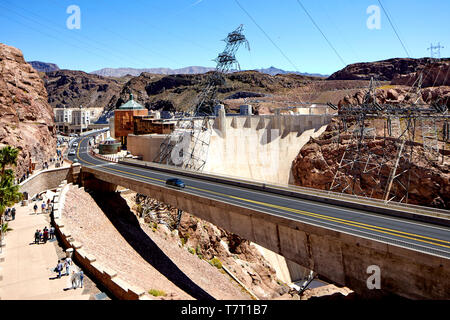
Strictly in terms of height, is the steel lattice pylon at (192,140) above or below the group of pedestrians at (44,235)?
above

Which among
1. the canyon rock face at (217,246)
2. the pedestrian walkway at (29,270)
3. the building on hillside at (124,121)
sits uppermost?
the building on hillside at (124,121)

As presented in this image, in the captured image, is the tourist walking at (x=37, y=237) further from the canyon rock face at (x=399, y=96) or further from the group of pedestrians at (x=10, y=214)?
the canyon rock face at (x=399, y=96)

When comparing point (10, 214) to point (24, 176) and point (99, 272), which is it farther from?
point (99, 272)

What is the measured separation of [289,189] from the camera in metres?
30.8

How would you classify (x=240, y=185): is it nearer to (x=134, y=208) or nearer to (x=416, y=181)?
(x=134, y=208)

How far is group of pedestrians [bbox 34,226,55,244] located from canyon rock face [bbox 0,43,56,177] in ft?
62.4

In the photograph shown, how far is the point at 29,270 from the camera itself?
21.5m

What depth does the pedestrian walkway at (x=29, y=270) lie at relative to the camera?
1844cm

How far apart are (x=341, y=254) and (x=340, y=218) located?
10.2 ft

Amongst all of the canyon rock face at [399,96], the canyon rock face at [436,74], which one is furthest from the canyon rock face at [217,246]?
the canyon rock face at [436,74]


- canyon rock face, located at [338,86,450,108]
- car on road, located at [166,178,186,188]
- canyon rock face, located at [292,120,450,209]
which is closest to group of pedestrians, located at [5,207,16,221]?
car on road, located at [166,178,186,188]

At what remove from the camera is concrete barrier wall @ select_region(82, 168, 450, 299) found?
17.1 metres

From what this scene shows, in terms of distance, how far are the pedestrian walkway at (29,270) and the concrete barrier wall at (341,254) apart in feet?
39.6

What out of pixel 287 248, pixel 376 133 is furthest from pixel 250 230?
pixel 376 133
